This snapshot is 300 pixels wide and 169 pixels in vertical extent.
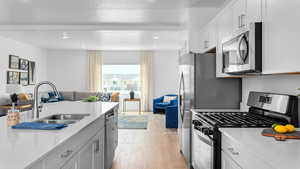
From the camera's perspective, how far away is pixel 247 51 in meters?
2.09

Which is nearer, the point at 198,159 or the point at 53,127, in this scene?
the point at 53,127

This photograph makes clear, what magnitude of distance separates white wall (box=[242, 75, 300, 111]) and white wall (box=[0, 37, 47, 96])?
6.57 meters

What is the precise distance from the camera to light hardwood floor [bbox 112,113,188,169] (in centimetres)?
360

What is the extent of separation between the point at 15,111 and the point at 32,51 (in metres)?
7.42

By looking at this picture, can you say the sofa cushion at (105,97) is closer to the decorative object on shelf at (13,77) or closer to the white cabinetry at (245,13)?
the decorative object on shelf at (13,77)

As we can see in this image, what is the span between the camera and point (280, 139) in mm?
1543

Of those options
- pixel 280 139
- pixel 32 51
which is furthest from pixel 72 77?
pixel 280 139

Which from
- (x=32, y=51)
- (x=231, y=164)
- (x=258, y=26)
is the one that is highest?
(x=32, y=51)

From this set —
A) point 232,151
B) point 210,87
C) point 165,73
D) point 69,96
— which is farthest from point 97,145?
point 165,73

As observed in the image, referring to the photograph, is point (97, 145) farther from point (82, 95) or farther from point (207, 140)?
point (82, 95)

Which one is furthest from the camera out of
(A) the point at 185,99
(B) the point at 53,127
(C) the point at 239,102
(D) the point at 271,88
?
(A) the point at 185,99

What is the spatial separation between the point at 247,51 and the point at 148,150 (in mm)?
2798

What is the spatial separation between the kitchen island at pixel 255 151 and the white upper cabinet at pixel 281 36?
47cm

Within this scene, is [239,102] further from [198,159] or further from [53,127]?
[53,127]
